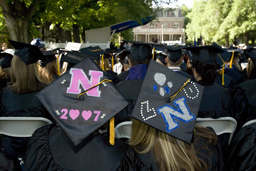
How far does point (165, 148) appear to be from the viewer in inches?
61.9

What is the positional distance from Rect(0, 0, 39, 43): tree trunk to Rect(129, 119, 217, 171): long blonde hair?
882 centimetres

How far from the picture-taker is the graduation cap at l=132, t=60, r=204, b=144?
1565 millimetres

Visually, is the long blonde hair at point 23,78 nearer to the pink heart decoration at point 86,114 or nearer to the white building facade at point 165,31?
the pink heart decoration at point 86,114

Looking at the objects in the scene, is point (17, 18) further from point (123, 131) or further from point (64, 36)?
point (64, 36)

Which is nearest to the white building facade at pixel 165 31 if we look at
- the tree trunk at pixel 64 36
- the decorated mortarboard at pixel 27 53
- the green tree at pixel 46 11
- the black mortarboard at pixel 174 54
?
the tree trunk at pixel 64 36

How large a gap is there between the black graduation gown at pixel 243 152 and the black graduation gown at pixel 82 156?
771 millimetres

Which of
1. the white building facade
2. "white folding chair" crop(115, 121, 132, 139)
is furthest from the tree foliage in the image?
the white building facade

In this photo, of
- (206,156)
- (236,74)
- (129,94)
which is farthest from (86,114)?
(236,74)

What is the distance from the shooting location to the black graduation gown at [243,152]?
173cm

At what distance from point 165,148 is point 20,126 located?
161cm

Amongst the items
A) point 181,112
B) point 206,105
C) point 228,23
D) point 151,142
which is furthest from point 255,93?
point 228,23

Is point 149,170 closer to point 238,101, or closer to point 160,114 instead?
point 160,114

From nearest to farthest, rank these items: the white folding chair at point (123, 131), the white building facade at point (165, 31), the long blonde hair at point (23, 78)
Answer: the white folding chair at point (123, 131) → the long blonde hair at point (23, 78) → the white building facade at point (165, 31)

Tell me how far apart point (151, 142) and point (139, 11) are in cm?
1293
